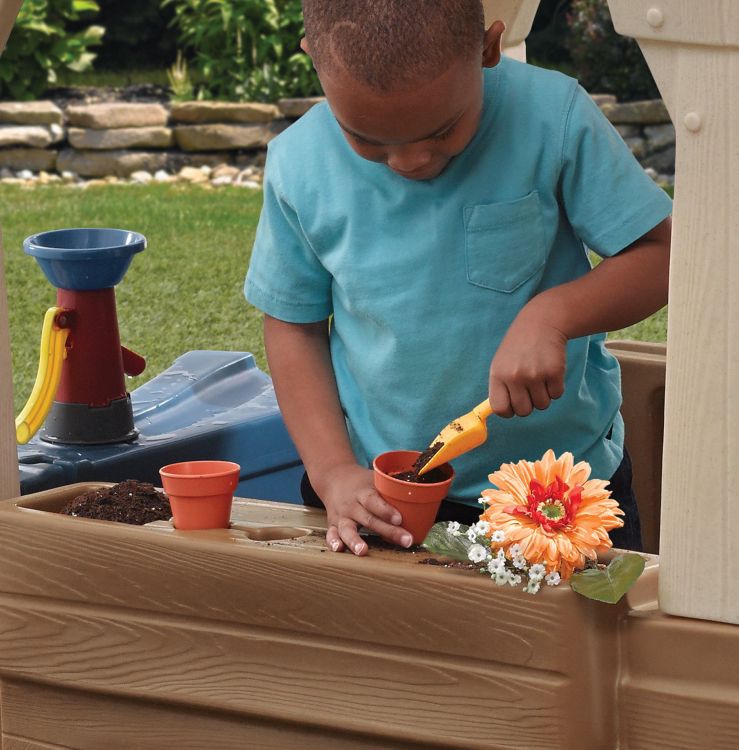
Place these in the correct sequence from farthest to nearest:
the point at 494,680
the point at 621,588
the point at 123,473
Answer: the point at 123,473 < the point at 494,680 < the point at 621,588

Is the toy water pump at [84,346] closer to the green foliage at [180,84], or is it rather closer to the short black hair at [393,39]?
the short black hair at [393,39]

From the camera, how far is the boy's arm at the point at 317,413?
1698 mm

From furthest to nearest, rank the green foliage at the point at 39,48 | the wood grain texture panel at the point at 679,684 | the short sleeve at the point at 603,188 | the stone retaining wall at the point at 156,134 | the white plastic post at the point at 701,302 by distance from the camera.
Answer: the green foliage at the point at 39,48, the stone retaining wall at the point at 156,134, the short sleeve at the point at 603,188, the wood grain texture panel at the point at 679,684, the white plastic post at the point at 701,302

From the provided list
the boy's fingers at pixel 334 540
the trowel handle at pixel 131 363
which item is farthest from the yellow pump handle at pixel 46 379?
the boy's fingers at pixel 334 540

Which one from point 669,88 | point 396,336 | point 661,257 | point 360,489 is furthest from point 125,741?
point 669,88

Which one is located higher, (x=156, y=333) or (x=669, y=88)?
(x=669, y=88)

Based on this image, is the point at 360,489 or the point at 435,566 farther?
the point at 360,489

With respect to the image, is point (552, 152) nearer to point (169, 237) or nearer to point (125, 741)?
point (125, 741)

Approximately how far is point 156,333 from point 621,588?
138 inches

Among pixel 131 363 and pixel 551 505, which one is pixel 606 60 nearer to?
pixel 131 363

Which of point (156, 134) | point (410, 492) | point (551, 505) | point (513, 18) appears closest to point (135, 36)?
point (156, 134)

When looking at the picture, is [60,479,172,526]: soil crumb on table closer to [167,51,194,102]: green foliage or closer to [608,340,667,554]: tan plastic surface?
[608,340,667,554]: tan plastic surface

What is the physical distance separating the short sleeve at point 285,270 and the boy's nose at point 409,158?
311 mm

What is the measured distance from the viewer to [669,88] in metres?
1.29
